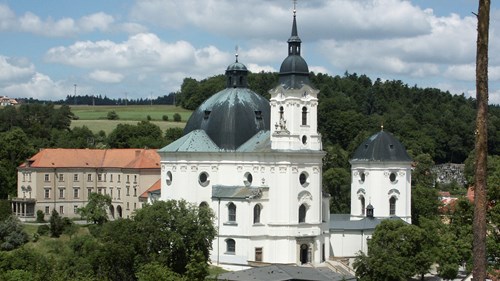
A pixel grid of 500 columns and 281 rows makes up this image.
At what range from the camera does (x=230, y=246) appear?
63219 mm

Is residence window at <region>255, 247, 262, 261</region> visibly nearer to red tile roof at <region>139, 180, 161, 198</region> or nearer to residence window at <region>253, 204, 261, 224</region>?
residence window at <region>253, 204, 261, 224</region>

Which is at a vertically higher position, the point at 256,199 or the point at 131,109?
the point at 131,109

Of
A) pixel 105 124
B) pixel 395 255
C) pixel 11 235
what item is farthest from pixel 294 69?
pixel 105 124

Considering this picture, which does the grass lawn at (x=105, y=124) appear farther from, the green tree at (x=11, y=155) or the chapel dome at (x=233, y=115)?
the chapel dome at (x=233, y=115)

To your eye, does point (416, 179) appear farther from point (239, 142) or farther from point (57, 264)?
point (57, 264)

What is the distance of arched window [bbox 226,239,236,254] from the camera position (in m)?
63.1

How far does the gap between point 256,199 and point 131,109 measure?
8993cm

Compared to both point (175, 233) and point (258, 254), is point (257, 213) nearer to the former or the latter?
point (258, 254)

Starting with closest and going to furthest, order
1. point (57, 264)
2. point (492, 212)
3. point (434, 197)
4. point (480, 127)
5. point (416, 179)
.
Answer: point (480, 127), point (492, 212), point (57, 264), point (434, 197), point (416, 179)

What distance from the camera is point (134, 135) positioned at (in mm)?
107312

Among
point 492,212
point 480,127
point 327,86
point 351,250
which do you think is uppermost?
point 327,86

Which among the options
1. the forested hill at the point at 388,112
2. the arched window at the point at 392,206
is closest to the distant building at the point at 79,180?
the arched window at the point at 392,206

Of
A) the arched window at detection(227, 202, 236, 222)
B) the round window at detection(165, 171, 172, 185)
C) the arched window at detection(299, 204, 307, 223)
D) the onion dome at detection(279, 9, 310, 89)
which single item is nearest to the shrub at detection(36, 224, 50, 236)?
the round window at detection(165, 171, 172, 185)

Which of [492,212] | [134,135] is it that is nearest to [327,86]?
[134,135]
